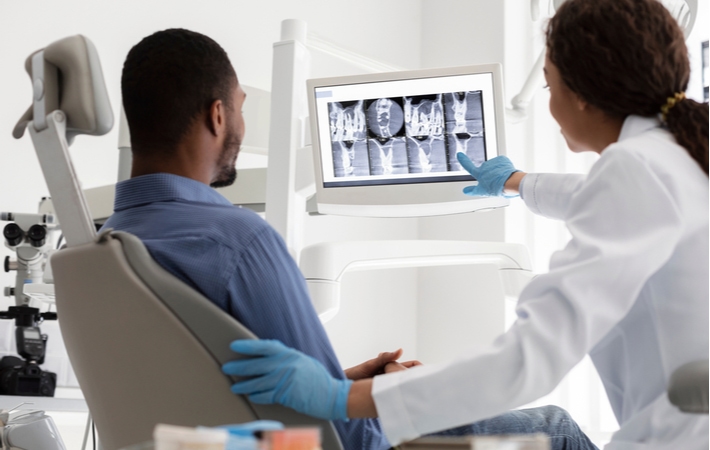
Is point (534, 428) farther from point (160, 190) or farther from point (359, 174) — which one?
point (359, 174)

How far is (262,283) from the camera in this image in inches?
42.2

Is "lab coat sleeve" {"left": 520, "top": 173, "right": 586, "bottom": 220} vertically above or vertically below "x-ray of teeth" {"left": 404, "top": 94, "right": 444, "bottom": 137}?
below

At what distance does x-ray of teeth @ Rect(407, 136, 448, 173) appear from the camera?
2084mm

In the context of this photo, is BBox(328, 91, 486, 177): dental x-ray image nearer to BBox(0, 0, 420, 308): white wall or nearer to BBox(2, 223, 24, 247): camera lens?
BBox(0, 0, 420, 308): white wall

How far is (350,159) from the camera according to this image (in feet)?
7.02

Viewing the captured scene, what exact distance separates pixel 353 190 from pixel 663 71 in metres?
1.11

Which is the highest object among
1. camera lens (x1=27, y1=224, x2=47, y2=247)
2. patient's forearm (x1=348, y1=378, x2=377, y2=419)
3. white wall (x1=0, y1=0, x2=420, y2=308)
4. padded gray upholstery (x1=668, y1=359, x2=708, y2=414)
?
white wall (x1=0, y1=0, x2=420, y2=308)

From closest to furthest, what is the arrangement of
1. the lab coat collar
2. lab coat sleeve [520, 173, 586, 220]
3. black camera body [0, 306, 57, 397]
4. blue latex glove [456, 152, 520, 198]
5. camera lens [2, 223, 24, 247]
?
the lab coat collar → lab coat sleeve [520, 173, 586, 220] → blue latex glove [456, 152, 520, 198] → black camera body [0, 306, 57, 397] → camera lens [2, 223, 24, 247]

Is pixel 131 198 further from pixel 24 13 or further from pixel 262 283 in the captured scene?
pixel 24 13

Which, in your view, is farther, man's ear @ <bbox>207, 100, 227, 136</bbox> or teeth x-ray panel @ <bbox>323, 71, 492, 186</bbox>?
teeth x-ray panel @ <bbox>323, 71, 492, 186</bbox>

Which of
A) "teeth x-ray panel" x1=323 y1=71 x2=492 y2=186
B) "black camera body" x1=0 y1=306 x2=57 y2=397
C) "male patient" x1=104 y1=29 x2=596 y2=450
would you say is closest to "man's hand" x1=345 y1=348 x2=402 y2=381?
"male patient" x1=104 y1=29 x2=596 y2=450

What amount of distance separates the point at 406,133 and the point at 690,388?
50.0 inches

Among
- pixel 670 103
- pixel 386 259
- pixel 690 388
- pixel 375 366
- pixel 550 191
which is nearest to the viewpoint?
pixel 690 388

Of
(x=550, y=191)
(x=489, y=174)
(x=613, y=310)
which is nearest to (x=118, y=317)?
(x=613, y=310)
